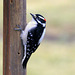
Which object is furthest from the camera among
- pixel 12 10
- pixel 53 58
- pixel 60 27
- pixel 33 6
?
pixel 33 6

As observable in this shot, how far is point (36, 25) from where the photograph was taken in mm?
7039

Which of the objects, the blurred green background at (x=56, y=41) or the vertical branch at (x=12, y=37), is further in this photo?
the blurred green background at (x=56, y=41)

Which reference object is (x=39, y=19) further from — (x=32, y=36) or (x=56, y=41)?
(x=56, y=41)

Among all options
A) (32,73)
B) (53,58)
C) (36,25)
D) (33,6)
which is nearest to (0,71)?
(32,73)

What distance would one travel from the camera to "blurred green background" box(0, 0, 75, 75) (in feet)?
46.2

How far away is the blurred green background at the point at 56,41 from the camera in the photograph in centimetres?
1409

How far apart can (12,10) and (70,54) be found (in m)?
9.25

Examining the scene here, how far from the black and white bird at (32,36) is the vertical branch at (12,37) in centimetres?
11

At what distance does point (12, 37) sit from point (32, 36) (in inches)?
14.5

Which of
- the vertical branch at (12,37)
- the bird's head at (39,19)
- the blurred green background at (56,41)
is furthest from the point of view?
the blurred green background at (56,41)

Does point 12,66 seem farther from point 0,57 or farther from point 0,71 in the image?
point 0,57

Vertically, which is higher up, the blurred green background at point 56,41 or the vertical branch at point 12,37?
the vertical branch at point 12,37

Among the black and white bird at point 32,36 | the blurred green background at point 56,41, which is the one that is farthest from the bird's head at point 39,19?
the blurred green background at point 56,41

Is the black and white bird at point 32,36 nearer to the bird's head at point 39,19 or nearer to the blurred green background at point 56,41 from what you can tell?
the bird's head at point 39,19
